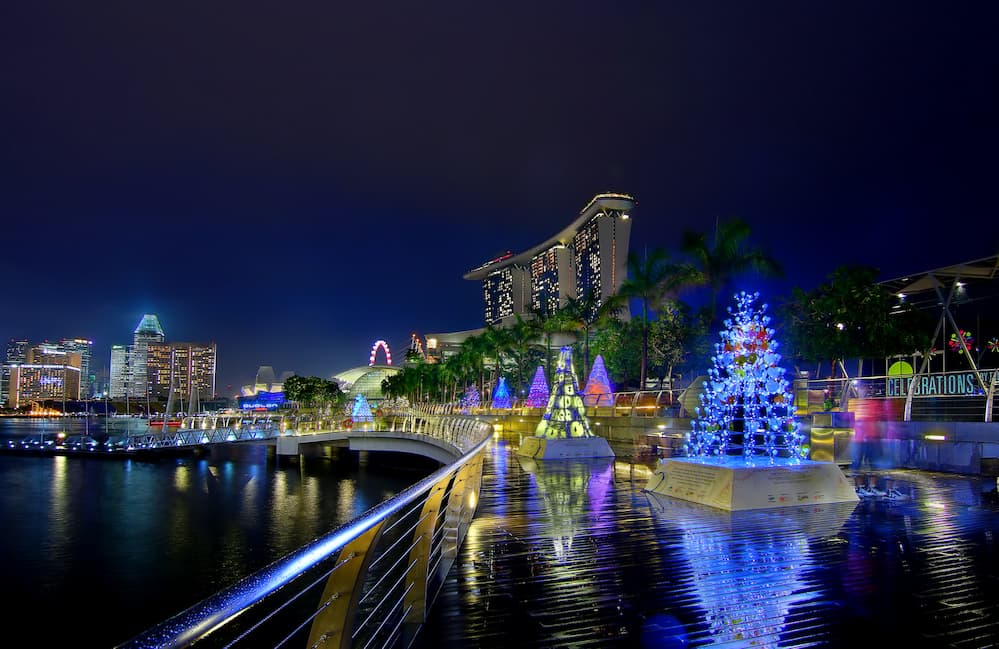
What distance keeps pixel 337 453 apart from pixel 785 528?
52198 mm

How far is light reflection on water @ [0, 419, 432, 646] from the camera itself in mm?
18000

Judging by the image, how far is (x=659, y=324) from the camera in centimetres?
4731

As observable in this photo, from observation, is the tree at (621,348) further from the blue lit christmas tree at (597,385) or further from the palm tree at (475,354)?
the palm tree at (475,354)

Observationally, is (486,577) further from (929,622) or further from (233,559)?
(233,559)

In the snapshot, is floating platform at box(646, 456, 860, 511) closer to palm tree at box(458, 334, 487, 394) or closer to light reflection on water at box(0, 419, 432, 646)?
light reflection on water at box(0, 419, 432, 646)

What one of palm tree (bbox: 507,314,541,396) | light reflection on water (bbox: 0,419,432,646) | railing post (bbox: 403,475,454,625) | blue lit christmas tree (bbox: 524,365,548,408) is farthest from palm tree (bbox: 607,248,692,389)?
railing post (bbox: 403,475,454,625)

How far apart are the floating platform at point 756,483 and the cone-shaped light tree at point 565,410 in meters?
9.31

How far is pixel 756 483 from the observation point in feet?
33.3

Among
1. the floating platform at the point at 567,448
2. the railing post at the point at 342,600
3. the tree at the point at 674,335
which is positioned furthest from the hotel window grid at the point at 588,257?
the railing post at the point at 342,600

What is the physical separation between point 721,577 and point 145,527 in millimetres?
29344

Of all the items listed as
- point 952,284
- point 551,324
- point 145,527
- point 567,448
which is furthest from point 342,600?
point 551,324

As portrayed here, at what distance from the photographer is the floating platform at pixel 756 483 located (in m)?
10.1

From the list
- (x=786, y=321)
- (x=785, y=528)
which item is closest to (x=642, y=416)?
(x=786, y=321)

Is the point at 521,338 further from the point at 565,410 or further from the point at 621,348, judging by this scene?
the point at 565,410
